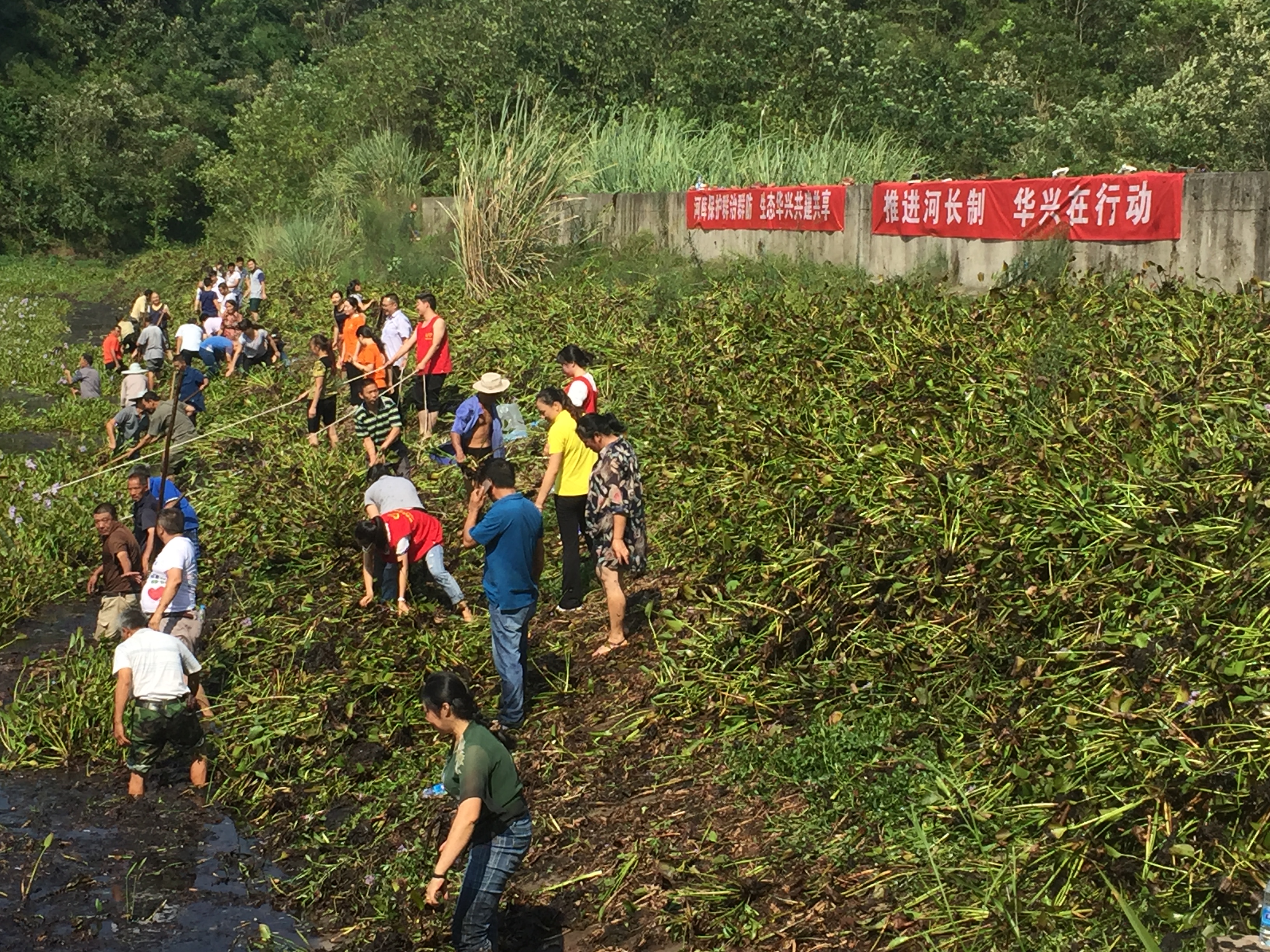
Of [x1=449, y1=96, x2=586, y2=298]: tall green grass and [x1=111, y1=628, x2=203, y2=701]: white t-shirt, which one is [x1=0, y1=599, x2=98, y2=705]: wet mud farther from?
[x1=449, y1=96, x2=586, y2=298]: tall green grass

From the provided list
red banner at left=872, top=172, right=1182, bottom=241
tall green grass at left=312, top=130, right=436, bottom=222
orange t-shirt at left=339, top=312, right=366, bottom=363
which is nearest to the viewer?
red banner at left=872, top=172, right=1182, bottom=241

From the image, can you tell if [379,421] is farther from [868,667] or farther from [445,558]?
[868,667]

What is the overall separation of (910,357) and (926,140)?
1786cm

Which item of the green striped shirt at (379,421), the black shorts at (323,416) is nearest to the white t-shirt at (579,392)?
Result: the green striped shirt at (379,421)

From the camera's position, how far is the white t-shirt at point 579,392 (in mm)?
10445

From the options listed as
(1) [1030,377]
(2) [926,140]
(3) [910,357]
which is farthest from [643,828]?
(2) [926,140]

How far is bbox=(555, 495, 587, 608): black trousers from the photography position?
378 inches

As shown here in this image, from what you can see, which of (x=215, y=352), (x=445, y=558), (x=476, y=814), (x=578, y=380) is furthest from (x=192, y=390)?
(x=476, y=814)

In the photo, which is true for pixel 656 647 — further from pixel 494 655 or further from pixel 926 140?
pixel 926 140

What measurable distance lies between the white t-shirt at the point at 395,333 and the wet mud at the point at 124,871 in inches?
292

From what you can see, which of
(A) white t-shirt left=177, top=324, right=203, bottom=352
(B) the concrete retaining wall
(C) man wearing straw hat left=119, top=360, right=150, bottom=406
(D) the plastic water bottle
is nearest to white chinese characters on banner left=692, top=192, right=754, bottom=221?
(B) the concrete retaining wall

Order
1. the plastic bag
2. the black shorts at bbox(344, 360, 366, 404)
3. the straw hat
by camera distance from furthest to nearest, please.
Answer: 1. the black shorts at bbox(344, 360, 366, 404)
2. the plastic bag
3. the straw hat

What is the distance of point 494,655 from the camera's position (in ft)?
27.9

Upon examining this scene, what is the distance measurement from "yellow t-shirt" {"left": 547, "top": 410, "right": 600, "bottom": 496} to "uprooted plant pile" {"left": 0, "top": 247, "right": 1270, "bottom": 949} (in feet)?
3.45
